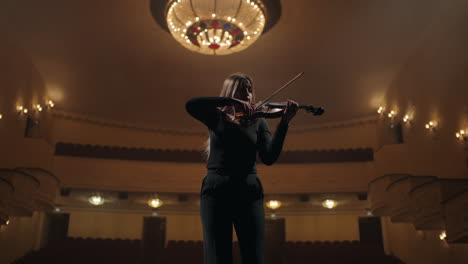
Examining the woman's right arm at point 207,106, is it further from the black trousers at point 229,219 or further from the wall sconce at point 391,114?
the wall sconce at point 391,114

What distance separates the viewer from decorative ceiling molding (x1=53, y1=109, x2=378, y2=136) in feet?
49.5

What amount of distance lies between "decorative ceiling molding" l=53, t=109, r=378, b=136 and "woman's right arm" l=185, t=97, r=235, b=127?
14.3m

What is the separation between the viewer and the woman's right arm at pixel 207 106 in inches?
64.5

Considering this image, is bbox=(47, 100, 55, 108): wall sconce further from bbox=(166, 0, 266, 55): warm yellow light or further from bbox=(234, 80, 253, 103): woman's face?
bbox=(234, 80, 253, 103): woman's face

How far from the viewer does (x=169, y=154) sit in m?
13.5

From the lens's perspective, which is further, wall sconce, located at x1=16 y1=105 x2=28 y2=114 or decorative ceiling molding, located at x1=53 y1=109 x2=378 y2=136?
decorative ceiling molding, located at x1=53 y1=109 x2=378 y2=136

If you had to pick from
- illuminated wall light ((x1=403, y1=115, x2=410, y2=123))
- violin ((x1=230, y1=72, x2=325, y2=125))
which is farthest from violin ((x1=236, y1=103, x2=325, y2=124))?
illuminated wall light ((x1=403, y1=115, x2=410, y2=123))

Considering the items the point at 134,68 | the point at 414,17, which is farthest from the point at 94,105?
the point at 414,17

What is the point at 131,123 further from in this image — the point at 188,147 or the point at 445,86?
the point at 445,86

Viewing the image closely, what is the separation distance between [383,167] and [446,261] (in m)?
3.71

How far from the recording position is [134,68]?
1124cm

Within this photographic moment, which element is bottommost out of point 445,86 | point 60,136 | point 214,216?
point 214,216

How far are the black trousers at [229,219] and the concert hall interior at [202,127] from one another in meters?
5.64

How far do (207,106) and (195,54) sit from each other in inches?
366
